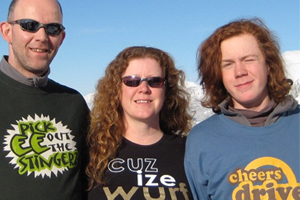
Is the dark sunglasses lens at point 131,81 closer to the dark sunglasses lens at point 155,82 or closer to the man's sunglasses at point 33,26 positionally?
the dark sunglasses lens at point 155,82

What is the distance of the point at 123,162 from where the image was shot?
12.5ft

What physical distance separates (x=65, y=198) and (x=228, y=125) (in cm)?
176

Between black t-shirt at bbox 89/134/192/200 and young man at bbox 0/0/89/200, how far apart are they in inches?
14.3

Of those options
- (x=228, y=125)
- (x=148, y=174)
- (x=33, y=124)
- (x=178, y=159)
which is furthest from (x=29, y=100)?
(x=228, y=125)

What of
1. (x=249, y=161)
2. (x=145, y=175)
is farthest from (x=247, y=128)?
(x=145, y=175)

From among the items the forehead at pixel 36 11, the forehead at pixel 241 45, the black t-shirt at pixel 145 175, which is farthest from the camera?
the forehead at pixel 36 11

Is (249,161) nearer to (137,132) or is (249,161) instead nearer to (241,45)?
(241,45)

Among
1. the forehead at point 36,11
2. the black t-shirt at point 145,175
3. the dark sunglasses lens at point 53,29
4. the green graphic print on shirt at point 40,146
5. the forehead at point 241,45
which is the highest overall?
the forehead at point 36,11

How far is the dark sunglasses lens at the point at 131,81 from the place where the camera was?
3984 mm

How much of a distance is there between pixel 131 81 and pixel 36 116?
111 cm

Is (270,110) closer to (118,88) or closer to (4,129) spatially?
(118,88)

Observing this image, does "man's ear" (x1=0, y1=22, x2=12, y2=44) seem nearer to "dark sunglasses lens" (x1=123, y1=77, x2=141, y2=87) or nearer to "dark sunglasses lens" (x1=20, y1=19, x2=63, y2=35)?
"dark sunglasses lens" (x1=20, y1=19, x2=63, y2=35)

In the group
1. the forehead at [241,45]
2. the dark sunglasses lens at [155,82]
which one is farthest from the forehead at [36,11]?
the forehead at [241,45]

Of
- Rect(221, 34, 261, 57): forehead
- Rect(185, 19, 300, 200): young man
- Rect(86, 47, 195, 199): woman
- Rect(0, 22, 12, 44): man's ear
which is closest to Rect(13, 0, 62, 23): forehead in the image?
Rect(0, 22, 12, 44): man's ear
